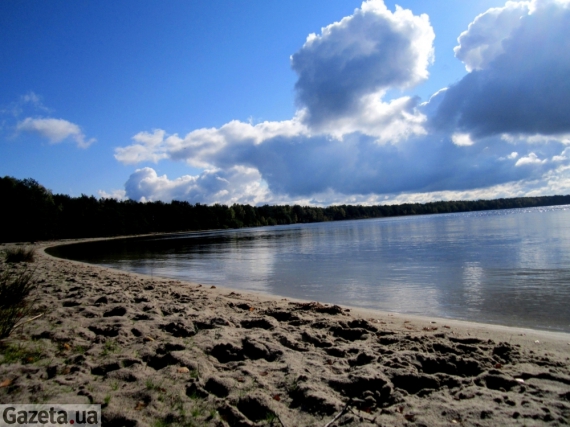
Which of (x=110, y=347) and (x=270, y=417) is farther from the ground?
(x=110, y=347)

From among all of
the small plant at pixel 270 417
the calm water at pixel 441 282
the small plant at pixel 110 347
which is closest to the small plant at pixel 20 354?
the small plant at pixel 110 347

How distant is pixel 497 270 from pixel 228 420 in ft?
56.9

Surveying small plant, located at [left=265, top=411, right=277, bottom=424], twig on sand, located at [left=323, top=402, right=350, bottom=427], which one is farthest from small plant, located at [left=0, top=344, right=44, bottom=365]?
twig on sand, located at [left=323, top=402, right=350, bottom=427]

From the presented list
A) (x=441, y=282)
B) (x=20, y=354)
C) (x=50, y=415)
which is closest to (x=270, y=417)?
(x=50, y=415)

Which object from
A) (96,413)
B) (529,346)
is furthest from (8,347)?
(529,346)

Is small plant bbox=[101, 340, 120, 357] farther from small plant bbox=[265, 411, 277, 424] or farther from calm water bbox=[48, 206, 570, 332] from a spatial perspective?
calm water bbox=[48, 206, 570, 332]

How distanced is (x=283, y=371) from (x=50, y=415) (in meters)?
2.76

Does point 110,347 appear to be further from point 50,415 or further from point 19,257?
point 19,257

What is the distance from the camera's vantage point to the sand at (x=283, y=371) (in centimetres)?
391

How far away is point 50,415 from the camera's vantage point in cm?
376

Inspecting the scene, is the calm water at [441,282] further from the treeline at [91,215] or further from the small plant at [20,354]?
the treeline at [91,215]

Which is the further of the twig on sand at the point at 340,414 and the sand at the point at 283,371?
the sand at the point at 283,371

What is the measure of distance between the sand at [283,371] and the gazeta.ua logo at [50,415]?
111 millimetres

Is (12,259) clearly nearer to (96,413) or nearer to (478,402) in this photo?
(96,413)
